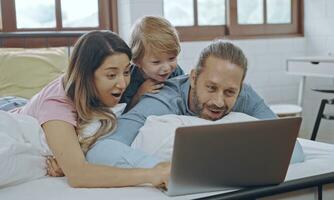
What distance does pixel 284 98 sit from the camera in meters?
3.66

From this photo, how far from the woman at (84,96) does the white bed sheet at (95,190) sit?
64 mm

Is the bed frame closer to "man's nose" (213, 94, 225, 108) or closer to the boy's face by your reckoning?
"man's nose" (213, 94, 225, 108)

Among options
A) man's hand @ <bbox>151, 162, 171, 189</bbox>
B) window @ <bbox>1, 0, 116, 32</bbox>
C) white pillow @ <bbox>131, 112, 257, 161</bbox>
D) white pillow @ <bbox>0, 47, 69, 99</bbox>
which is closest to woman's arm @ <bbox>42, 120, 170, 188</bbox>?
man's hand @ <bbox>151, 162, 171, 189</bbox>

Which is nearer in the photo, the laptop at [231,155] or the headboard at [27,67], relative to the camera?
the laptop at [231,155]

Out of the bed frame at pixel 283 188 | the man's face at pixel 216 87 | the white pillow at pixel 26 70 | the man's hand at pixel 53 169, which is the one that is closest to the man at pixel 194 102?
the man's face at pixel 216 87

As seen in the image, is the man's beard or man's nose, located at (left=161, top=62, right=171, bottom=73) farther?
man's nose, located at (left=161, top=62, right=171, bottom=73)

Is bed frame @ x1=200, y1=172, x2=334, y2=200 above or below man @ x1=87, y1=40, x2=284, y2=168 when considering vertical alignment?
below

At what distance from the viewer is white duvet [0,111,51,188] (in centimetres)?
119

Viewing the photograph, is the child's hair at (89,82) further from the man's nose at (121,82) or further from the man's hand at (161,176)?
the man's hand at (161,176)

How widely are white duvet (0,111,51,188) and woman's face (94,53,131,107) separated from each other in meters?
0.20

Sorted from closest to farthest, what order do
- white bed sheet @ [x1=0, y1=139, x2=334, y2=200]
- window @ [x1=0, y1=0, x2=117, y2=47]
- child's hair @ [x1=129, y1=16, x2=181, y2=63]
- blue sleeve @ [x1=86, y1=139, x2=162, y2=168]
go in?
white bed sheet @ [x1=0, y1=139, x2=334, y2=200], blue sleeve @ [x1=86, y1=139, x2=162, y2=168], child's hair @ [x1=129, y1=16, x2=181, y2=63], window @ [x1=0, y1=0, x2=117, y2=47]

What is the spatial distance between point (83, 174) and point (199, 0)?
2.44 meters

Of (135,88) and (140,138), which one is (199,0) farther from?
(140,138)

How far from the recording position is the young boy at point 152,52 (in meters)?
1.60
